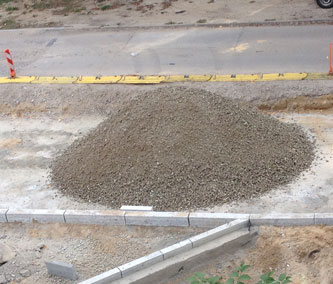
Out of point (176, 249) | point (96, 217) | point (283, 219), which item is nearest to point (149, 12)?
point (96, 217)

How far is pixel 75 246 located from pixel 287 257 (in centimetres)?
326

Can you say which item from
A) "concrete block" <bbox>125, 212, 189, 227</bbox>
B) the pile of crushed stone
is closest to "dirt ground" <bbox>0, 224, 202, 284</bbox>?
"concrete block" <bbox>125, 212, 189, 227</bbox>

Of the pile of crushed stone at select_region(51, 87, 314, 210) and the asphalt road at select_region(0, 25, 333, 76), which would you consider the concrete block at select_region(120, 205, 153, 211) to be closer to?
the pile of crushed stone at select_region(51, 87, 314, 210)

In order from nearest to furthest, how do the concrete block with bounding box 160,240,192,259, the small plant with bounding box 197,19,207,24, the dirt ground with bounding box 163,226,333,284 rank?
the dirt ground with bounding box 163,226,333,284, the concrete block with bounding box 160,240,192,259, the small plant with bounding box 197,19,207,24

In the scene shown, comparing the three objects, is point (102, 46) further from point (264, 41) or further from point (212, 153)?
point (212, 153)

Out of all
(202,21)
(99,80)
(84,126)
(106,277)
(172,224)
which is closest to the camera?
(106,277)

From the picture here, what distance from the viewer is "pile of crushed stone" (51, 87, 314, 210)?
9.39 meters

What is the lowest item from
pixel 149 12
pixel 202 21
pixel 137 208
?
pixel 137 208

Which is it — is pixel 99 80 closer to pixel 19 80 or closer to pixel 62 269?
pixel 19 80

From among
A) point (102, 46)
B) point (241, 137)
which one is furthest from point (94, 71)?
point (241, 137)

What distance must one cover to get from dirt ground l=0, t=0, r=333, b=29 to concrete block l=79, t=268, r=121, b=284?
11204 mm

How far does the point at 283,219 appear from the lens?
330 inches

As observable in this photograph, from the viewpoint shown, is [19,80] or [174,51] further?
[174,51]

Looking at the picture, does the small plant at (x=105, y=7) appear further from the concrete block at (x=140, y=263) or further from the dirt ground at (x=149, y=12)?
the concrete block at (x=140, y=263)
